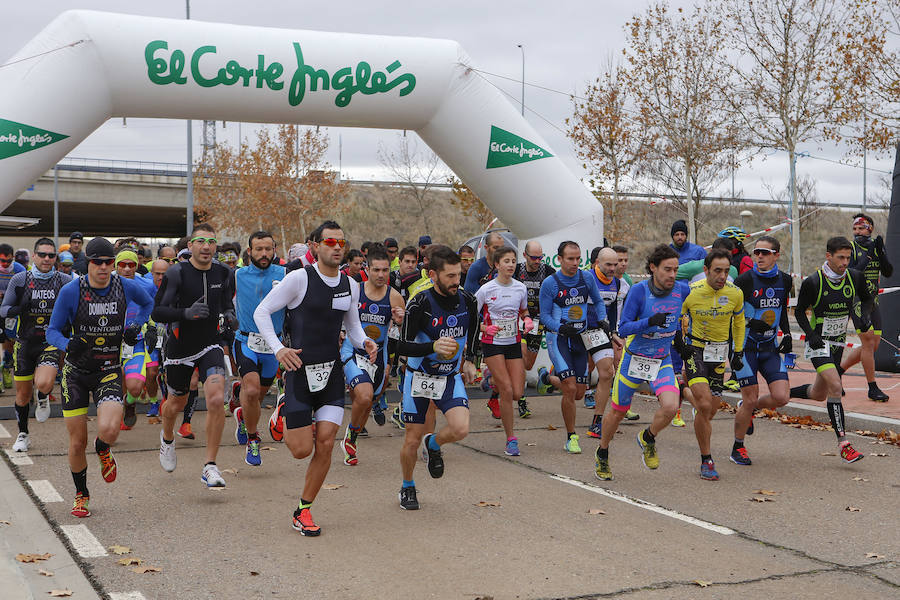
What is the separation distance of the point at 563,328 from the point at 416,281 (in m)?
3.65

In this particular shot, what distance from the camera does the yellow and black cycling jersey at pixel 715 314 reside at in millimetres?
8094

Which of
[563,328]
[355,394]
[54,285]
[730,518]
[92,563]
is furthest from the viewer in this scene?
[54,285]

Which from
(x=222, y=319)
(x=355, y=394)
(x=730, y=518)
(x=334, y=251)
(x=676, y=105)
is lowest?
(x=730, y=518)

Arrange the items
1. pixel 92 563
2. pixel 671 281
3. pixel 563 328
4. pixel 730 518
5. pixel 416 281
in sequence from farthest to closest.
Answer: pixel 416 281
pixel 563 328
pixel 671 281
pixel 730 518
pixel 92 563

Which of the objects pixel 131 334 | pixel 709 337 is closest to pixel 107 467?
pixel 131 334

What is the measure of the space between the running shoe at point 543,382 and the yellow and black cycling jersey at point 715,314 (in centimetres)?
220

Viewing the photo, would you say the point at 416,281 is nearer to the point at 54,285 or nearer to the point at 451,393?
the point at 54,285

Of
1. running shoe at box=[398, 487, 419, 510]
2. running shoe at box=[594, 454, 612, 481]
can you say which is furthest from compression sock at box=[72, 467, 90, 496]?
running shoe at box=[594, 454, 612, 481]

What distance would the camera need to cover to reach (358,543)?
233 inches

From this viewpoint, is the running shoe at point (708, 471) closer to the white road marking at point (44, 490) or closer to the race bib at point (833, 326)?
the race bib at point (833, 326)

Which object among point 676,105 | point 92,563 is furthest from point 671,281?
point 676,105

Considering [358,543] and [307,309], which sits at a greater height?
[307,309]

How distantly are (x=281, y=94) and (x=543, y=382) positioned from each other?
16.8ft

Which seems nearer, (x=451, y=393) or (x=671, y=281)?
(x=451, y=393)
